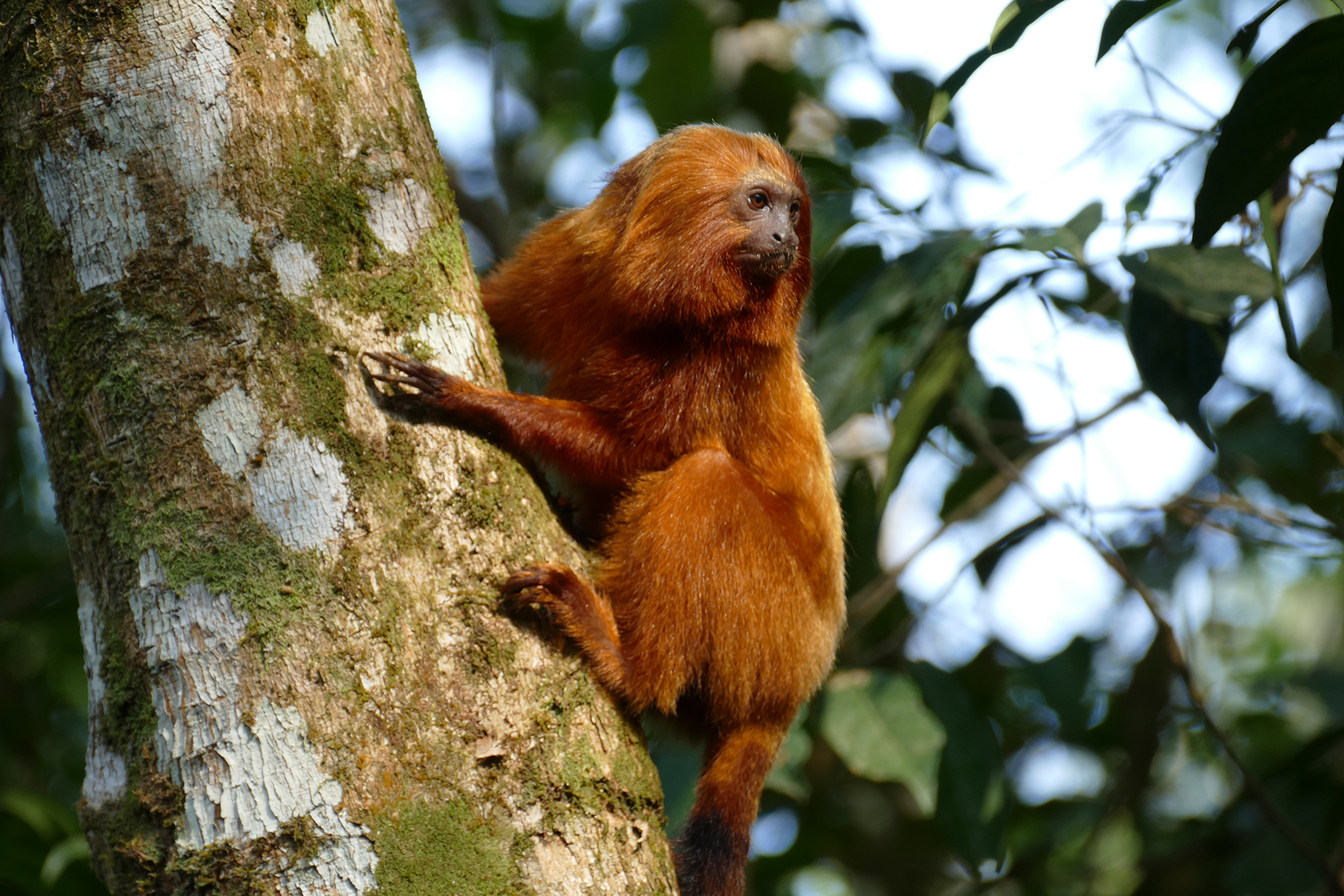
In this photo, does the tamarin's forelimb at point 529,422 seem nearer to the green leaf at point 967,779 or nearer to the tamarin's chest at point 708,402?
the tamarin's chest at point 708,402

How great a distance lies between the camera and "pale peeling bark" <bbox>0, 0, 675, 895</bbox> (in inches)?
69.6

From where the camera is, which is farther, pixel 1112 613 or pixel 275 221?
pixel 1112 613

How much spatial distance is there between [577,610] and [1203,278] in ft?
6.89

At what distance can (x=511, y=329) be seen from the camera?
3.54 m

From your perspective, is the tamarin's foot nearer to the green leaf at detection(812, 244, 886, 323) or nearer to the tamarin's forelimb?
the tamarin's forelimb

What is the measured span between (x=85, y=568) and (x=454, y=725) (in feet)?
2.58

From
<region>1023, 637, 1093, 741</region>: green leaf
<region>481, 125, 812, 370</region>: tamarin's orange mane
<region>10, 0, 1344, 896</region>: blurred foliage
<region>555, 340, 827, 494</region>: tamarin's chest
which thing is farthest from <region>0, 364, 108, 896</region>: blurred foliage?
<region>1023, 637, 1093, 741</region>: green leaf

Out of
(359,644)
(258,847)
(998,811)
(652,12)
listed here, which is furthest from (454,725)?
(652,12)

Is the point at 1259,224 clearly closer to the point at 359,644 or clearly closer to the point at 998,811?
the point at 998,811

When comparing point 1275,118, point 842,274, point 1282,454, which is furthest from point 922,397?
point 1282,454

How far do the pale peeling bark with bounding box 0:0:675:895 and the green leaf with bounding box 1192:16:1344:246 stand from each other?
6.13ft

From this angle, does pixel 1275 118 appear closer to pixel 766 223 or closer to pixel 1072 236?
pixel 1072 236

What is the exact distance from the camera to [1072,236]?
9.93 feet

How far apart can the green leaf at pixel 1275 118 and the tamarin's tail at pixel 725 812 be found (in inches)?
73.7
